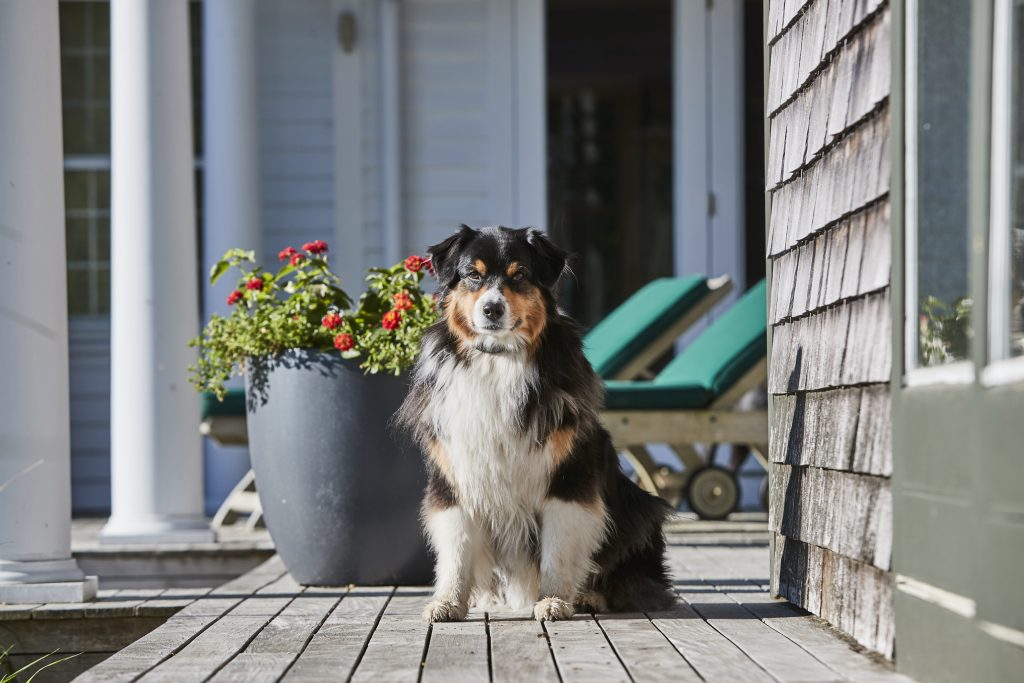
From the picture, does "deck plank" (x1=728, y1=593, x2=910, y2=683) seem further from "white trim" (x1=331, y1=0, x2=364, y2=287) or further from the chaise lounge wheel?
"white trim" (x1=331, y1=0, x2=364, y2=287)

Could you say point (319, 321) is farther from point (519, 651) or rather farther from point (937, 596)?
point (937, 596)

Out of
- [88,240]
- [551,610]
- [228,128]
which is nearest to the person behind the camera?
[551,610]

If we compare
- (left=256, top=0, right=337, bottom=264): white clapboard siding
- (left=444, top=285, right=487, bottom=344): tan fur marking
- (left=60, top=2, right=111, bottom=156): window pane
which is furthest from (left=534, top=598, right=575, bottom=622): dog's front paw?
(left=60, top=2, right=111, bottom=156): window pane

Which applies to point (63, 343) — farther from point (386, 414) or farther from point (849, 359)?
point (849, 359)

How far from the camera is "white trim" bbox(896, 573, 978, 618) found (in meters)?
2.15

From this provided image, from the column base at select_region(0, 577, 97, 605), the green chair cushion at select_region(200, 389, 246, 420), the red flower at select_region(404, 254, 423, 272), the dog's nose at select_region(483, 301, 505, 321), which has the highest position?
the red flower at select_region(404, 254, 423, 272)

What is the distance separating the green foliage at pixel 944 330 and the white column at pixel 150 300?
3222mm

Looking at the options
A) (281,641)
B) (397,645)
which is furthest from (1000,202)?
(281,641)

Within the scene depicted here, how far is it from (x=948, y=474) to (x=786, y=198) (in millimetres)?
1373

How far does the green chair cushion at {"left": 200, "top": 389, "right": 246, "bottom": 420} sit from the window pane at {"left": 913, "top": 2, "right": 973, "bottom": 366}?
4.01m

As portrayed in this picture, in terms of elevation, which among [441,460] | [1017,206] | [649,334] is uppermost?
[1017,206]

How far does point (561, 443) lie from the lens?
3309 mm

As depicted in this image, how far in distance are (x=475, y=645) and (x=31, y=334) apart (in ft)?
5.46

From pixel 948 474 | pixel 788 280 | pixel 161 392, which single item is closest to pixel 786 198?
pixel 788 280
